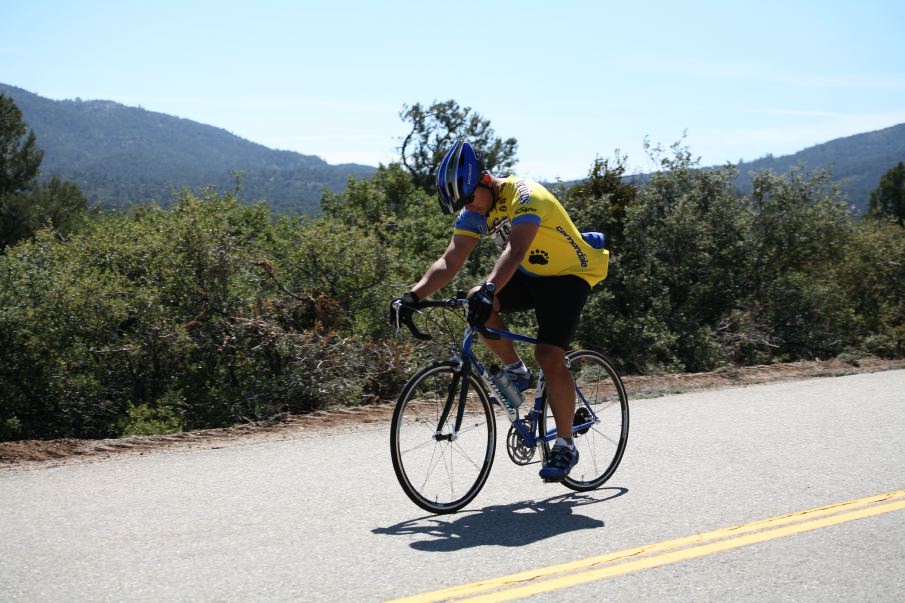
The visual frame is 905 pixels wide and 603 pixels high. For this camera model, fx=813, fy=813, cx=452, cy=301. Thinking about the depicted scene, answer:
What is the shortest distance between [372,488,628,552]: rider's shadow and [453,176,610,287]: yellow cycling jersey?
1471 millimetres

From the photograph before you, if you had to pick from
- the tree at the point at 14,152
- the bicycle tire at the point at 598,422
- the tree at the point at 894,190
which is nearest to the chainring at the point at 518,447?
the bicycle tire at the point at 598,422

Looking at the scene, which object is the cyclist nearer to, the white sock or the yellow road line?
the white sock

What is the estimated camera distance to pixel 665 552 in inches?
167

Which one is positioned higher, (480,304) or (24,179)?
(24,179)

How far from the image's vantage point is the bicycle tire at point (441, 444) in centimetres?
478

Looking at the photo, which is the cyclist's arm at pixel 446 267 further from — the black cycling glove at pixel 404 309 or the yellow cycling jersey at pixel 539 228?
the black cycling glove at pixel 404 309

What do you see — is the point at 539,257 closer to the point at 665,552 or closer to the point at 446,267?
the point at 446,267

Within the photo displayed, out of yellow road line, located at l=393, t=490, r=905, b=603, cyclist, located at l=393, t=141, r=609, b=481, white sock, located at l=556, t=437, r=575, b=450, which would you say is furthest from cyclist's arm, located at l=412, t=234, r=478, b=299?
yellow road line, located at l=393, t=490, r=905, b=603

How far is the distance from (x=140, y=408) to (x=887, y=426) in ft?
24.0

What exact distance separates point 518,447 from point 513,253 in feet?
4.36

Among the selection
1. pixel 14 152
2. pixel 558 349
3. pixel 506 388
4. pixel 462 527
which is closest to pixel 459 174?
pixel 558 349

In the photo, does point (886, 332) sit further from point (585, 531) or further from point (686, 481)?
point (585, 531)

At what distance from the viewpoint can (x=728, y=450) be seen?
6.38 m

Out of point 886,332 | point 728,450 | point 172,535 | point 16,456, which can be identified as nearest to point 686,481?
point 728,450
